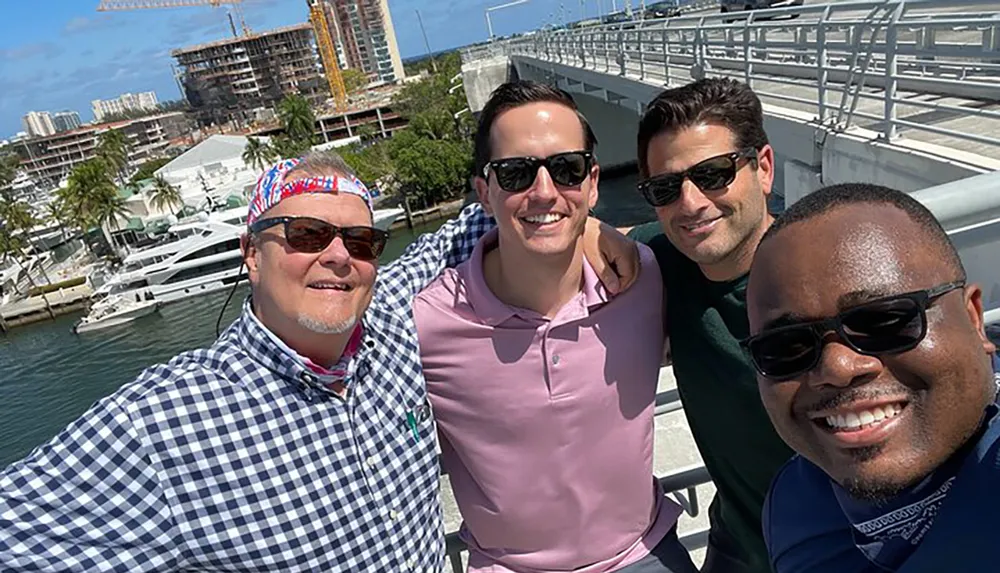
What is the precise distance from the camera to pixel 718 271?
199 centimetres

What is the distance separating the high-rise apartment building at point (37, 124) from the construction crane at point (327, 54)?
115571 millimetres

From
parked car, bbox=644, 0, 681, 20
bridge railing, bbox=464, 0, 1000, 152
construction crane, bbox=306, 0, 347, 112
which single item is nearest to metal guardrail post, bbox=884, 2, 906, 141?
bridge railing, bbox=464, 0, 1000, 152

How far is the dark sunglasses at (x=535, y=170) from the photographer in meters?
2.10

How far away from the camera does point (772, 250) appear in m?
1.20

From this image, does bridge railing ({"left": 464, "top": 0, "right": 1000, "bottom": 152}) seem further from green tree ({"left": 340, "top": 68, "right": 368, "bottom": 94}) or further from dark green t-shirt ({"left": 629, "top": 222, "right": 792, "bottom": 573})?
green tree ({"left": 340, "top": 68, "right": 368, "bottom": 94})

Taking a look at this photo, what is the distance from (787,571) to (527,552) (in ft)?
3.45

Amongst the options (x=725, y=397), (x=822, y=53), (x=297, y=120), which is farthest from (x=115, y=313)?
(x=725, y=397)

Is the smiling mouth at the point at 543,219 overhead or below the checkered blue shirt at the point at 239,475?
overhead

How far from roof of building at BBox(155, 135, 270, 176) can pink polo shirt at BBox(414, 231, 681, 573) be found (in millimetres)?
66760

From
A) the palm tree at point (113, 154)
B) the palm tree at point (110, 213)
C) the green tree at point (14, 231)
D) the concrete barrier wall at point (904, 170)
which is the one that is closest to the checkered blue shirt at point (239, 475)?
the concrete barrier wall at point (904, 170)

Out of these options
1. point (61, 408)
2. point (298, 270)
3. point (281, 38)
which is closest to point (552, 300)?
point (298, 270)

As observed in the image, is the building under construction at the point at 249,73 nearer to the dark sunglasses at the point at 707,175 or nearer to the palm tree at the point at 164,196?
the palm tree at the point at 164,196

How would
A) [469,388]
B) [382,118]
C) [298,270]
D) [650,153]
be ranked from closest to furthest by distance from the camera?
[298,270] < [469,388] < [650,153] < [382,118]

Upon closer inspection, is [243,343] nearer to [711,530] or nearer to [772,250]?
[772,250]
